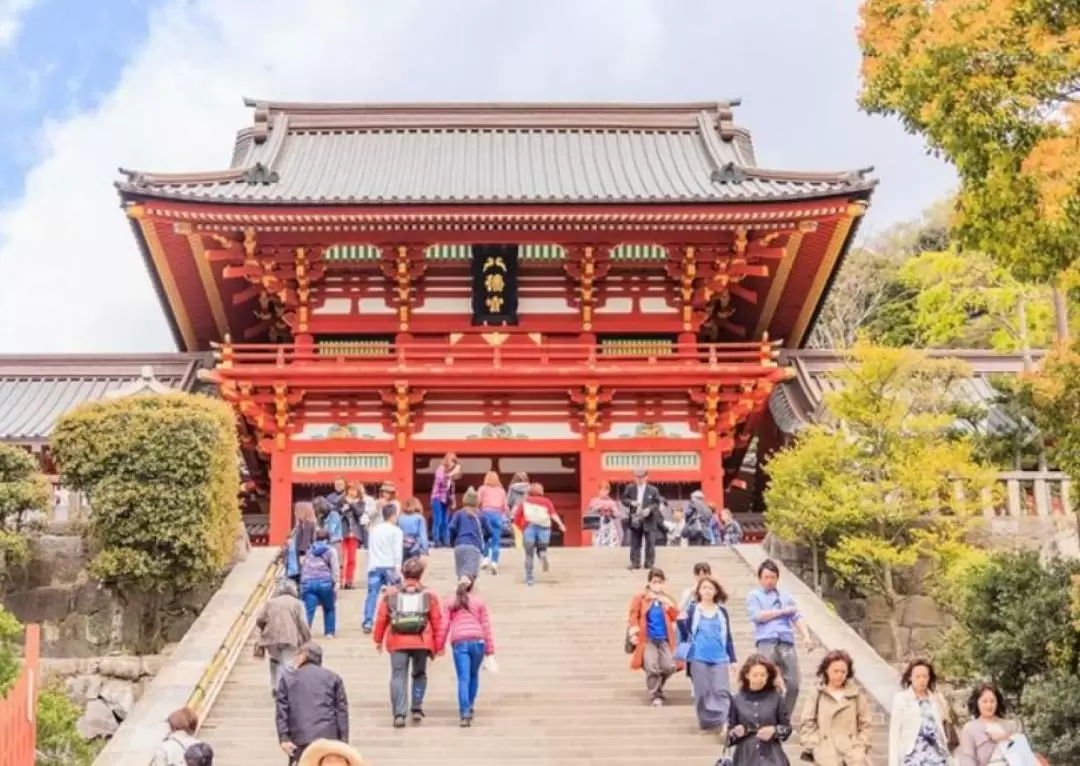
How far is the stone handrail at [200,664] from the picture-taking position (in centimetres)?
992

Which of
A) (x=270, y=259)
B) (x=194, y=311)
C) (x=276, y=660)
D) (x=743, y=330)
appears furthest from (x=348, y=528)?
(x=743, y=330)

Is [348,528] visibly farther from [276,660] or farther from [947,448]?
[947,448]

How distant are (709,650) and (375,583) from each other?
173 inches

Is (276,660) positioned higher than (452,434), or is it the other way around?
(452,434)

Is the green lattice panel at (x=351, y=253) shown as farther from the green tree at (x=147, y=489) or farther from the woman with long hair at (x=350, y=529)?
the green tree at (x=147, y=489)

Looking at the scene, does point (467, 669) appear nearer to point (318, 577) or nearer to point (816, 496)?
point (318, 577)

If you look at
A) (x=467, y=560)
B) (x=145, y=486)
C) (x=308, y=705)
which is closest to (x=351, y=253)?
(x=145, y=486)

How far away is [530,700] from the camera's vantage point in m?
11.4

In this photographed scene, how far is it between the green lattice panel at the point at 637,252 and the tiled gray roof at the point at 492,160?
101 cm

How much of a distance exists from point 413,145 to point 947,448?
570 inches

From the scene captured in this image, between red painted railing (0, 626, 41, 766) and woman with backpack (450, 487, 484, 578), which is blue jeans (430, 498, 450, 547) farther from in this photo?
red painted railing (0, 626, 41, 766)

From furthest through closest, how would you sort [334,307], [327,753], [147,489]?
[334,307] < [147,489] < [327,753]

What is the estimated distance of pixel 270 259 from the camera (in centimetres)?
2152

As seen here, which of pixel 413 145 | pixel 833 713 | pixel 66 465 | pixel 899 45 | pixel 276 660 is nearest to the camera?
pixel 833 713
